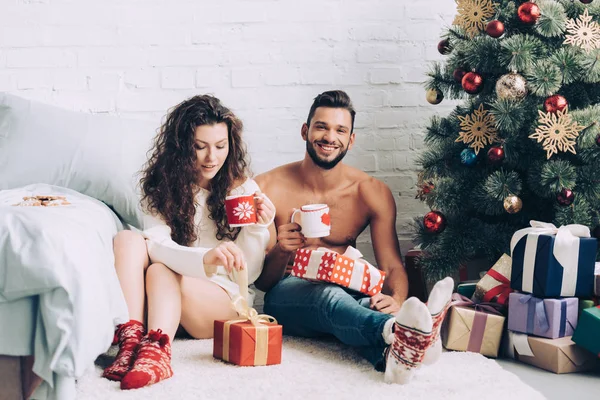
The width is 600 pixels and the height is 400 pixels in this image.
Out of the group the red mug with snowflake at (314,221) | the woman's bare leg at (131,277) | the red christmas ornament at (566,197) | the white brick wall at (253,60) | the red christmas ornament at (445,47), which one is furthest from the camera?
the white brick wall at (253,60)

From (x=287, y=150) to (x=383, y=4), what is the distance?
2.36 feet

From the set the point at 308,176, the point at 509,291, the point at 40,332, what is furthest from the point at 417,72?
the point at 40,332

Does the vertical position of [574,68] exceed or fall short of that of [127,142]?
it exceeds it

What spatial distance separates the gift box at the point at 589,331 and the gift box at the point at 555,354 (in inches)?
1.4

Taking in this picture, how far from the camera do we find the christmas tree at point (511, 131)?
7.12ft

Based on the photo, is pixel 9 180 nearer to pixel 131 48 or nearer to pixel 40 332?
pixel 131 48

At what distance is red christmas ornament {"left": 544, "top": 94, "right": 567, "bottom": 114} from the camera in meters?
2.14

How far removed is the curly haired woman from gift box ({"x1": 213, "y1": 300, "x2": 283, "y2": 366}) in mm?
142

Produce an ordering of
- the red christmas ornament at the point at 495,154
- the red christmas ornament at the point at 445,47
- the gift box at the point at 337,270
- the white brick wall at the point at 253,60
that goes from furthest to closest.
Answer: the white brick wall at the point at 253,60 → the red christmas ornament at the point at 445,47 → the red christmas ornament at the point at 495,154 → the gift box at the point at 337,270

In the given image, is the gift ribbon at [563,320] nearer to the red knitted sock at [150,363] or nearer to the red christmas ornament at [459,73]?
the red christmas ornament at [459,73]

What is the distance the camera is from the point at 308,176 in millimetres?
2484

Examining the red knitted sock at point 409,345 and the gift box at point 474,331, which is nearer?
the red knitted sock at point 409,345

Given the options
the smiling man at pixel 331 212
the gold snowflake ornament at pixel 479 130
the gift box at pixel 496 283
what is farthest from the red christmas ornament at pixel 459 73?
the gift box at pixel 496 283

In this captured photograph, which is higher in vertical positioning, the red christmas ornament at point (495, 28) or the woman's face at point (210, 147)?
the red christmas ornament at point (495, 28)
